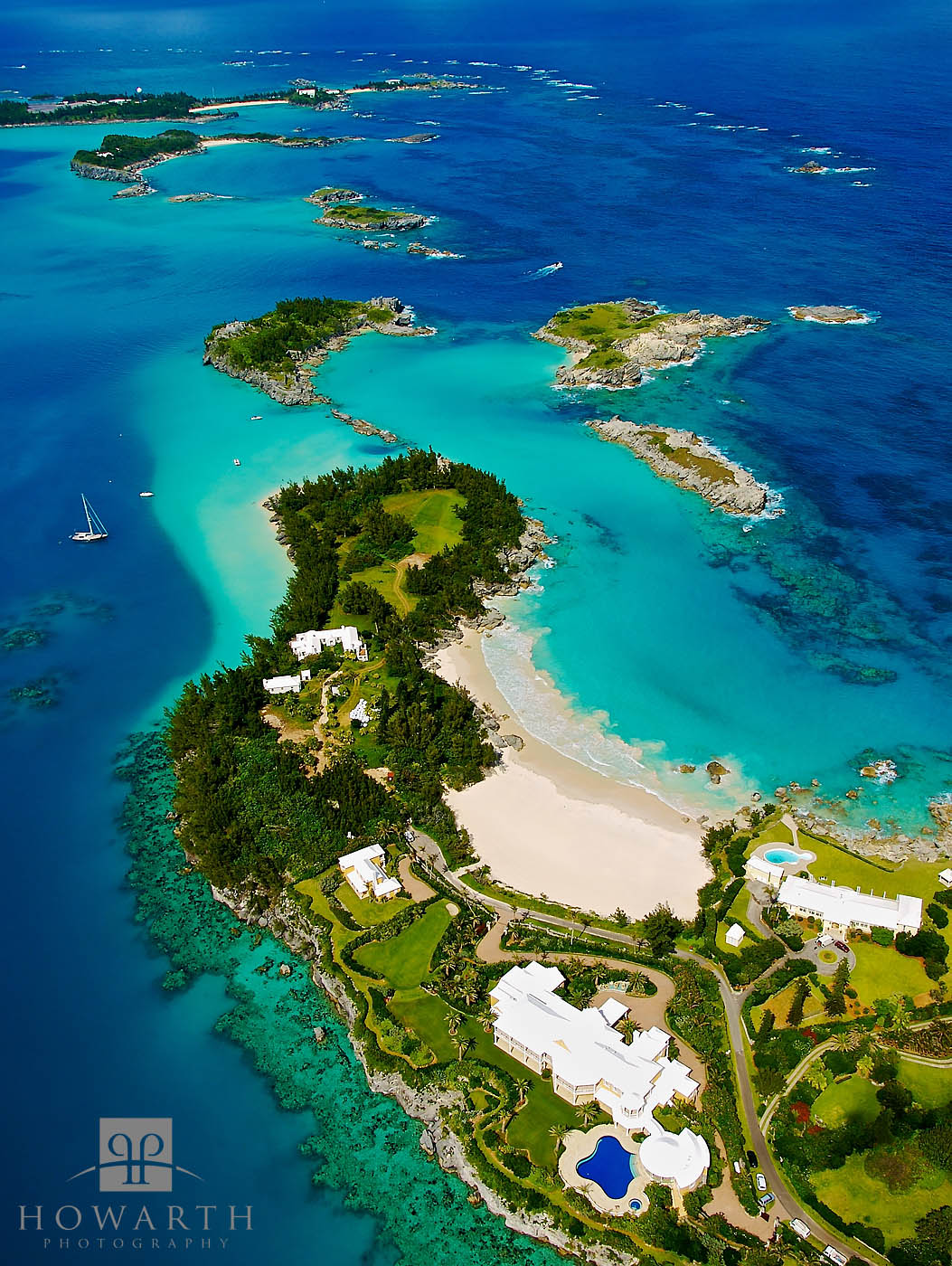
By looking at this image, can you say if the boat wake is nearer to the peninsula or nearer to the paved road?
the peninsula

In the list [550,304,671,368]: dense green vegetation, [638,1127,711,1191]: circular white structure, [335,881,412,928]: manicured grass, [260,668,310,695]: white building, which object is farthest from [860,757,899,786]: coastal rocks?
[550,304,671,368]: dense green vegetation

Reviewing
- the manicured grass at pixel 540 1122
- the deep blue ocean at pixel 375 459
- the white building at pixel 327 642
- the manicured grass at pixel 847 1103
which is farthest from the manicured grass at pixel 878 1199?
the white building at pixel 327 642

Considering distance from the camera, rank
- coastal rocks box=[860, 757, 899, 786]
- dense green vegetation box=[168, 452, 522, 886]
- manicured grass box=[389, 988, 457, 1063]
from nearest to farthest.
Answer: manicured grass box=[389, 988, 457, 1063] < dense green vegetation box=[168, 452, 522, 886] < coastal rocks box=[860, 757, 899, 786]

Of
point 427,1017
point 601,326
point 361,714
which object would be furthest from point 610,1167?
point 601,326

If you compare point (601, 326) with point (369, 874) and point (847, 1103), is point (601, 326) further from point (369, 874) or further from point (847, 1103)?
point (847, 1103)

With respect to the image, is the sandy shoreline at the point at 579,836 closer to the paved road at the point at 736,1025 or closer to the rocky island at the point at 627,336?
the paved road at the point at 736,1025

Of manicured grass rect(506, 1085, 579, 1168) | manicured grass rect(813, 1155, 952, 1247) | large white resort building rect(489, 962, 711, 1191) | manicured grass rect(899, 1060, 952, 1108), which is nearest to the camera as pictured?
manicured grass rect(813, 1155, 952, 1247)
